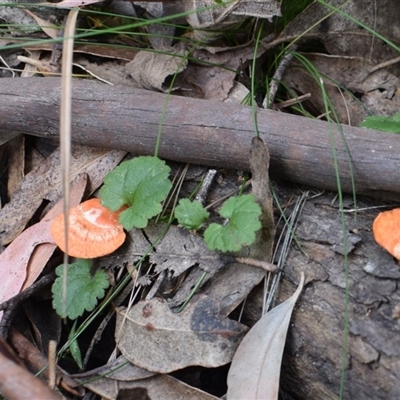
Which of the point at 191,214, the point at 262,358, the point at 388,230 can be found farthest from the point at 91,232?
the point at 388,230

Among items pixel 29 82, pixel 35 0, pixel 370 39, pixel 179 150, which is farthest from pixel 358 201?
pixel 35 0

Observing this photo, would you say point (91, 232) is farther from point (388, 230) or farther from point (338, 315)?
point (388, 230)

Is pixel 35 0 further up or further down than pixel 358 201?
further up

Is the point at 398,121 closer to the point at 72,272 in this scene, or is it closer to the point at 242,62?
the point at 242,62

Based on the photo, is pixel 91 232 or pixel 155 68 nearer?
pixel 91 232

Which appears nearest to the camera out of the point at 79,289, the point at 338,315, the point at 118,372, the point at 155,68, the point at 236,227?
the point at 338,315
